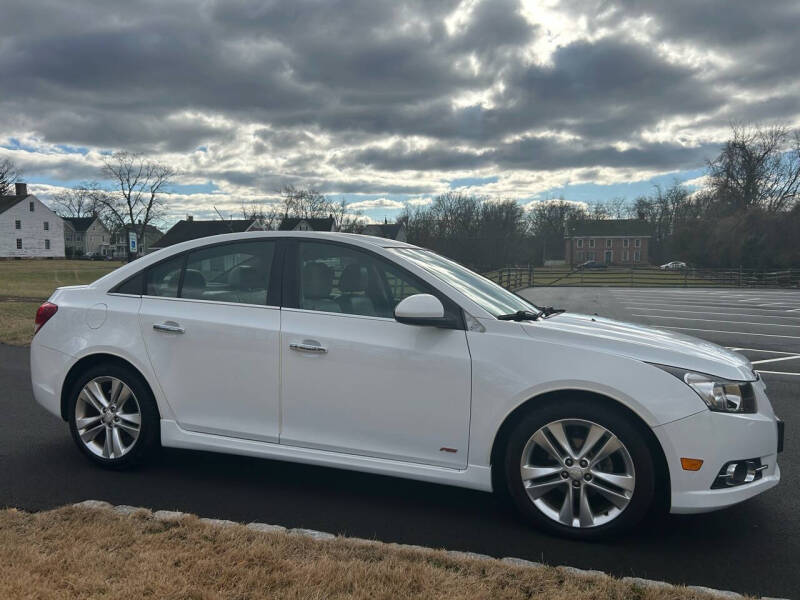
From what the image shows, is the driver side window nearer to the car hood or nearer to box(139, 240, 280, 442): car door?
box(139, 240, 280, 442): car door

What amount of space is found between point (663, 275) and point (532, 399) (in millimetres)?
43230

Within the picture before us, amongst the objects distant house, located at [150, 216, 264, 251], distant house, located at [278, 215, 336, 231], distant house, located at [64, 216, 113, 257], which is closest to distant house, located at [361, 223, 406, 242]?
→ distant house, located at [278, 215, 336, 231]

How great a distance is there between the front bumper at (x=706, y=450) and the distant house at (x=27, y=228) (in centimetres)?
9307

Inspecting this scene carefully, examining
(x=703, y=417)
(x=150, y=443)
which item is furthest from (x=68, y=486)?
(x=703, y=417)

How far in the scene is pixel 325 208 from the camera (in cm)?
7219

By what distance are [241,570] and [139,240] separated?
77.6 m

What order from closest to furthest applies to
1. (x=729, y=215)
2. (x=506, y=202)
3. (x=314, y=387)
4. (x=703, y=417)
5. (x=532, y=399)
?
(x=703, y=417) < (x=532, y=399) < (x=314, y=387) < (x=729, y=215) < (x=506, y=202)

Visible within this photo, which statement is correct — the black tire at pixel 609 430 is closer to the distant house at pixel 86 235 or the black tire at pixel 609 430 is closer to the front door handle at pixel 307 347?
the front door handle at pixel 307 347

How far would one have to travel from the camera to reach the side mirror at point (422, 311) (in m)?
3.60

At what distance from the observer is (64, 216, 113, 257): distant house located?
354 feet

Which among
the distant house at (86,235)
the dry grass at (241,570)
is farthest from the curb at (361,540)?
the distant house at (86,235)

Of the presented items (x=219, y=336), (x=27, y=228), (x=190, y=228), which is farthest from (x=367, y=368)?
(x=27, y=228)

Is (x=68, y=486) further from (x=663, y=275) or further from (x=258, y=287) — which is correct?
(x=663, y=275)

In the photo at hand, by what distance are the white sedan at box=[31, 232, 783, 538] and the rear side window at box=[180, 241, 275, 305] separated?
0.04 ft
